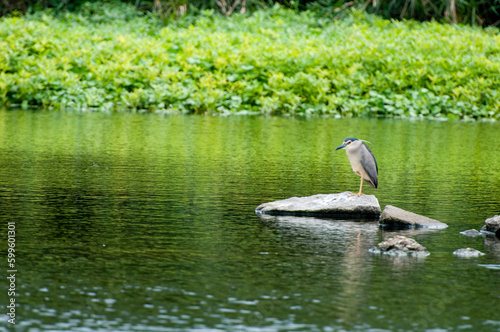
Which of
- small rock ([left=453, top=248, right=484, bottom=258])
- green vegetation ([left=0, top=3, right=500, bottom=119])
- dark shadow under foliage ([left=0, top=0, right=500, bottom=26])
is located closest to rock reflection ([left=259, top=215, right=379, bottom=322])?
small rock ([left=453, top=248, right=484, bottom=258])

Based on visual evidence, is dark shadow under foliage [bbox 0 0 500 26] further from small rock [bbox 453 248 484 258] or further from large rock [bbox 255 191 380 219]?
small rock [bbox 453 248 484 258]

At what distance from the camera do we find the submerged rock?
514 centimetres

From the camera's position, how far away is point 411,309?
13.0 feet

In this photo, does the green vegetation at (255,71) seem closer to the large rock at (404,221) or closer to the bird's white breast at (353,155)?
the bird's white breast at (353,155)

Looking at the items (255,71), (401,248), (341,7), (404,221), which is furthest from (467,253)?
(341,7)

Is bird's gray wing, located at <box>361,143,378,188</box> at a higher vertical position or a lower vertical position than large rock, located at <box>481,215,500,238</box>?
higher

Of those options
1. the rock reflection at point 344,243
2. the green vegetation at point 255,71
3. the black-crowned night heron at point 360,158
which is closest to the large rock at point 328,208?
the rock reflection at point 344,243

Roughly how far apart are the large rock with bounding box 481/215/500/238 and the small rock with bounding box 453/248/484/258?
2.21 ft

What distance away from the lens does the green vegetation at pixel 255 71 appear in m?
18.3

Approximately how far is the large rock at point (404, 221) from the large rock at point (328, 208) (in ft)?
1.04

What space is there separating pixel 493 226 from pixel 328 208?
1.23 metres

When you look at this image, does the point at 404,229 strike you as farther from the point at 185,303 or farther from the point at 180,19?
the point at 180,19

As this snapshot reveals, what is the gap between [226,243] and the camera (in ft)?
17.5

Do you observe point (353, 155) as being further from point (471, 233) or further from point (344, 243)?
point (344, 243)
